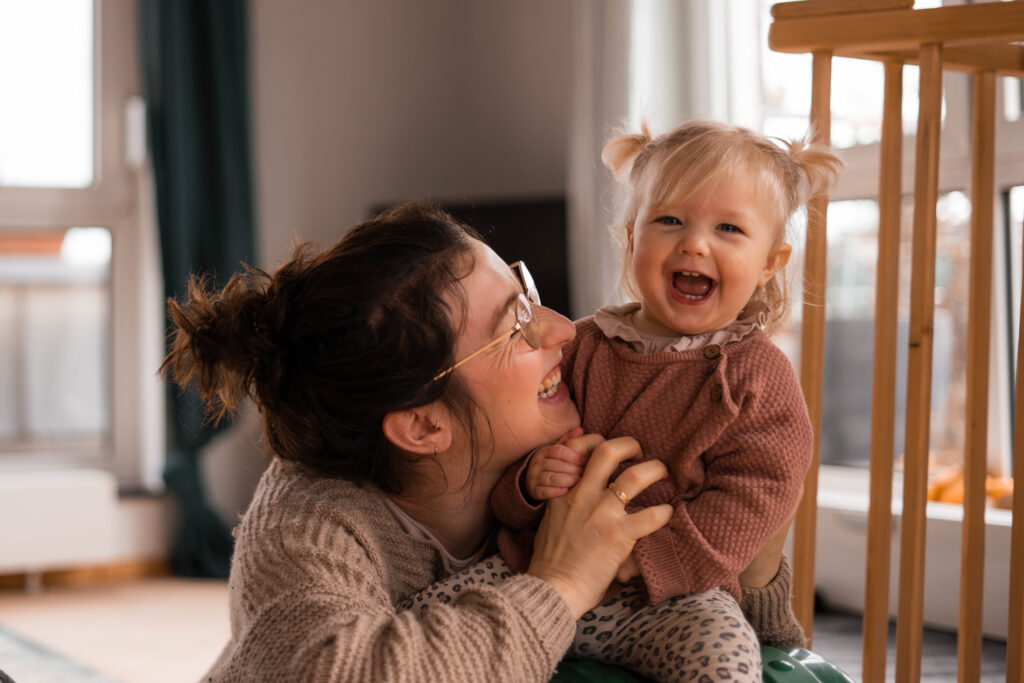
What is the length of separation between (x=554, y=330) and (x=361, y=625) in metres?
0.42

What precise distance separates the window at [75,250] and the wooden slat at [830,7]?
3979 millimetres

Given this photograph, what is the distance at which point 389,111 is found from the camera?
5.50 meters

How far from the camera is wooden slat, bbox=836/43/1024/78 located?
1429 mm

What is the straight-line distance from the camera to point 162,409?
495 cm

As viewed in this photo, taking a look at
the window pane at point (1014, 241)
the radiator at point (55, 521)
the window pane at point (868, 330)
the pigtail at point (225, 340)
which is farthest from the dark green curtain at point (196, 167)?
the pigtail at point (225, 340)

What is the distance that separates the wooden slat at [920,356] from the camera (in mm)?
1394

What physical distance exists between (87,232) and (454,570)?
4.13 m

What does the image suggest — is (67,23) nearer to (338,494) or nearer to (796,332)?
(796,332)

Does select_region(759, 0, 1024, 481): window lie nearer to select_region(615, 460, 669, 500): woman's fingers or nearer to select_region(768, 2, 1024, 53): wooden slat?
select_region(768, 2, 1024, 53): wooden slat

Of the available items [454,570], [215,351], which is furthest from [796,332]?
[215,351]

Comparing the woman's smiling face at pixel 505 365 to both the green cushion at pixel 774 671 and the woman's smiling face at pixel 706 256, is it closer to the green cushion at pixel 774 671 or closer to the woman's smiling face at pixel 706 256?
the woman's smiling face at pixel 706 256

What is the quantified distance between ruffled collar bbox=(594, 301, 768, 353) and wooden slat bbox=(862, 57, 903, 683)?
7.1 inches

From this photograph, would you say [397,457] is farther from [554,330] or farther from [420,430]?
[554,330]

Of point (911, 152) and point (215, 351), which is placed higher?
point (911, 152)
